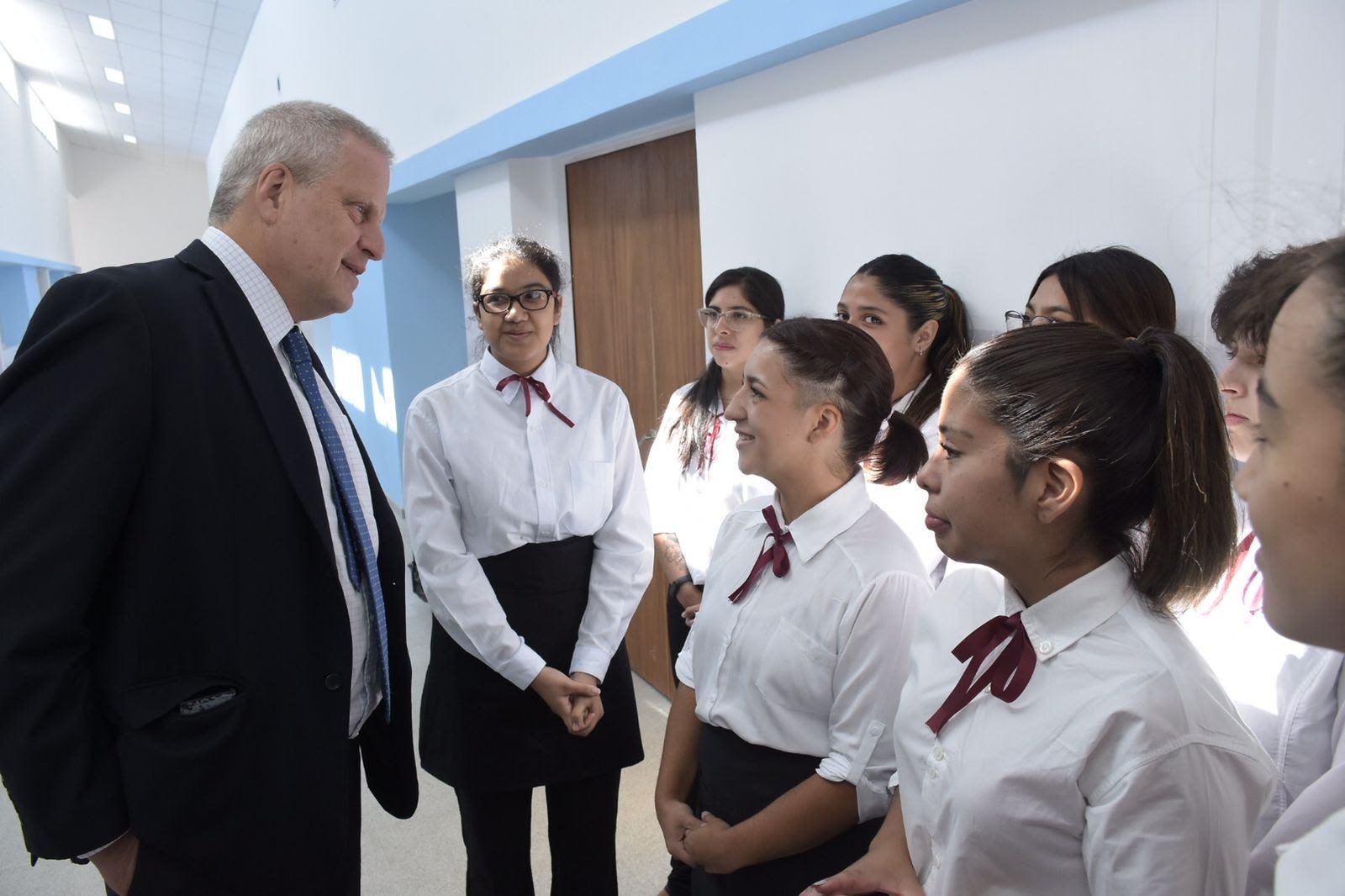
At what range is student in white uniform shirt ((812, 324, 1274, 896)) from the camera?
98cm

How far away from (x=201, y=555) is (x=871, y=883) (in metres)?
1.06

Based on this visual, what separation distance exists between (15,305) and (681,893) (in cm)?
1151

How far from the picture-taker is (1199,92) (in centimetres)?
158

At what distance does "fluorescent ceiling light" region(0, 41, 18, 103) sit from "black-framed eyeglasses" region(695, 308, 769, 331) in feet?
35.8

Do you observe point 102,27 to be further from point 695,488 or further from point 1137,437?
point 1137,437

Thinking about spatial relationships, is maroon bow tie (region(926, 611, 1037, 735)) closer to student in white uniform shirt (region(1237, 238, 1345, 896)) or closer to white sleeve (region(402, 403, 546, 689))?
student in white uniform shirt (region(1237, 238, 1345, 896))

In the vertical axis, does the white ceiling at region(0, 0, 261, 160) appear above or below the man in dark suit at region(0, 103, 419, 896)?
above

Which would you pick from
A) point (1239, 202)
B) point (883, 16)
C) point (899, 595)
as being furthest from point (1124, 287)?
point (883, 16)

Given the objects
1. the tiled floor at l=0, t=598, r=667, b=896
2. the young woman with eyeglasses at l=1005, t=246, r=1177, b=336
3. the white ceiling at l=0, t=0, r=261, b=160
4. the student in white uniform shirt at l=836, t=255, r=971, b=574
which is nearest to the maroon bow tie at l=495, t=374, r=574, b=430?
the student in white uniform shirt at l=836, t=255, r=971, b=574

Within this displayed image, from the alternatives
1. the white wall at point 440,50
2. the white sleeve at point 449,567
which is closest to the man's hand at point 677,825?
the white sleeve at point 449,567

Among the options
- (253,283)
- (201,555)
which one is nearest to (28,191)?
(253,283)

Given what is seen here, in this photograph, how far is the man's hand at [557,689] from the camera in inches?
78.3

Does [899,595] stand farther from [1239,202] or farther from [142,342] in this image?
[142,342]

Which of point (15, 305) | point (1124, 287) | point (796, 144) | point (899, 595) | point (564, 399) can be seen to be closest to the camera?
point (899, 595)
